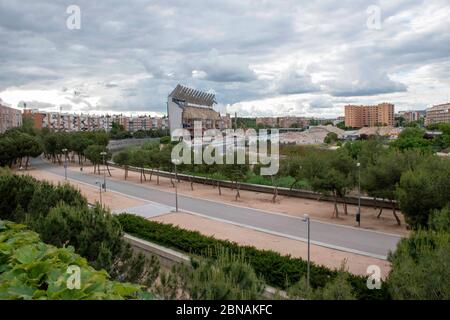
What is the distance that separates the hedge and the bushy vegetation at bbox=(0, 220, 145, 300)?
172 inches

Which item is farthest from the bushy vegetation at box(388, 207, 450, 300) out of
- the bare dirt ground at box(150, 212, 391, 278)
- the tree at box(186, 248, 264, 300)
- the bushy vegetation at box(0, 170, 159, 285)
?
the bushy vegetation at box(0, 170, 159, 285)

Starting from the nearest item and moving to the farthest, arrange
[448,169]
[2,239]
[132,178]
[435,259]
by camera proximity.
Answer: [2,239] < [435,259] < [448,169] < [132,178]

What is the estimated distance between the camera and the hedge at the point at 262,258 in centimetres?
1162

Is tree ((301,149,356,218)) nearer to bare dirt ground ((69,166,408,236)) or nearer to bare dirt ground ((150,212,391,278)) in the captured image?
bare dirt ground ((69,166,408,236))

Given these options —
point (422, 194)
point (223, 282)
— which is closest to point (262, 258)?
point (223, 282)

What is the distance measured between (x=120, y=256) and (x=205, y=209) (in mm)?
18960

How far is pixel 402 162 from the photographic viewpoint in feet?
78.8

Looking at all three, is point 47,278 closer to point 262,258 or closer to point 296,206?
point 262,258

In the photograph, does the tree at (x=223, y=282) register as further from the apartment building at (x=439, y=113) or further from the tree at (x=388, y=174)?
the apartment building at (x=439, y=113)

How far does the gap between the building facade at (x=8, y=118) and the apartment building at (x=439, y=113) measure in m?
167

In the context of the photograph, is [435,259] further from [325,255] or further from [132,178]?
[132,178]

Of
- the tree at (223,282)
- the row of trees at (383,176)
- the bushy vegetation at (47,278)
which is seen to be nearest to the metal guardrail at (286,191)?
the row of trees at (383,176)

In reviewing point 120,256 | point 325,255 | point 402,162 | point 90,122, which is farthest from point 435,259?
point 90,122

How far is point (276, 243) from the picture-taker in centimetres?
1995
